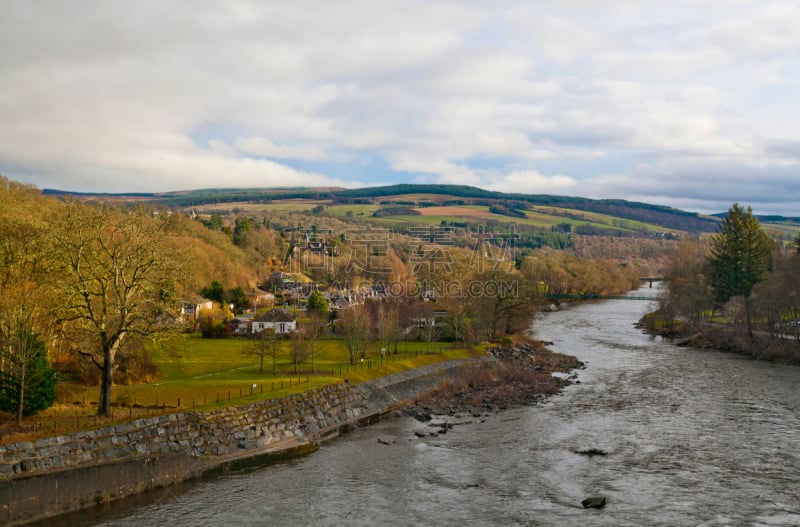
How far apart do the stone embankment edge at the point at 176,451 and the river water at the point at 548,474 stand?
51.9 inches

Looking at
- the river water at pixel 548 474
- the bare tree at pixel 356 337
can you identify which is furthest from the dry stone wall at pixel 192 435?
the bare tree at pixel 356 337

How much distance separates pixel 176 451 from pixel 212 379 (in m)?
13.8

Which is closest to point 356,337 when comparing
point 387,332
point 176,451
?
point 387,332

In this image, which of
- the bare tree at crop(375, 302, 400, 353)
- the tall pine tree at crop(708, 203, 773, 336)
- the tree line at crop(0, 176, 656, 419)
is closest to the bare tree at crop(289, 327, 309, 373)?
the tree line at crop(0, 176, 656, 419)

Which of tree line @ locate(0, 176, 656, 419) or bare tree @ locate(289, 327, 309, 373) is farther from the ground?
tree line @ locate(0, 176, 656, 419)

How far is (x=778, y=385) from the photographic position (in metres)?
52.2

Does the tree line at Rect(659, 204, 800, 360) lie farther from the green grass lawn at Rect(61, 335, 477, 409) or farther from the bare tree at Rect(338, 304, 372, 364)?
the bare tree at Rect(338, 304, 372, 364)

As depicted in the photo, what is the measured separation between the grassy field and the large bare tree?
238cm

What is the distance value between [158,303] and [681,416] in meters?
34.9

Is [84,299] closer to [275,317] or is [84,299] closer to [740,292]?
[275,317]

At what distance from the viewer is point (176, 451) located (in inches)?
1228

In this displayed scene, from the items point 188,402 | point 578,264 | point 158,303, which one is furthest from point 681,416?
point 578,264

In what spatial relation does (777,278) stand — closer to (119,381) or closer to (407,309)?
(407,309)

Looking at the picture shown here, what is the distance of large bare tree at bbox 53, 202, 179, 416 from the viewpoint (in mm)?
34094
